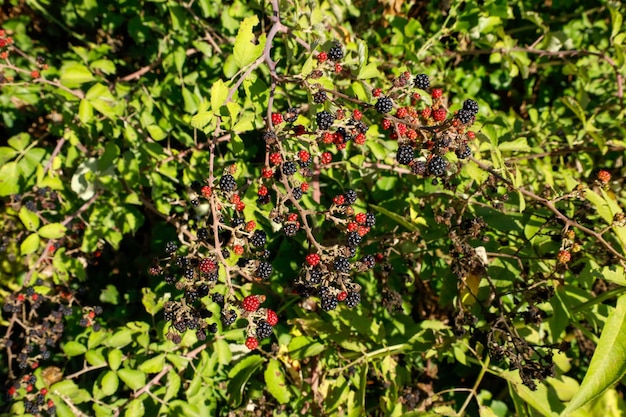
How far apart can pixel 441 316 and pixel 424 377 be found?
0.65 metres

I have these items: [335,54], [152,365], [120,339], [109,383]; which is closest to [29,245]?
[120,339]

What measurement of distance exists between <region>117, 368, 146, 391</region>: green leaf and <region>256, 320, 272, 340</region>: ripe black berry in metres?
1.23

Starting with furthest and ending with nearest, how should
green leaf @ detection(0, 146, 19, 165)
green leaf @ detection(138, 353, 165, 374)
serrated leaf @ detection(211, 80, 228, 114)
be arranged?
green leaf @ detection(0, 146, 19, 165) → green leaf @ detection(138, 353, 165, 374) → serrated leaf @ detection(211, 80, 228, 114)

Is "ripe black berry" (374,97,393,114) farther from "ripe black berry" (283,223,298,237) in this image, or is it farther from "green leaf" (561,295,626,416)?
"green leaf" (561,295,626,416)

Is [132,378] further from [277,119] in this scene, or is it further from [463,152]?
[463,152]

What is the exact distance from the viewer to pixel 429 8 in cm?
469

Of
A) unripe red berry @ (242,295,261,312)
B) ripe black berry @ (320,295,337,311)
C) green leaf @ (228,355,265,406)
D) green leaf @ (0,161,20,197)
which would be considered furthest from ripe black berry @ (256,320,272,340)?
green leaf @ (0,161,20,197)

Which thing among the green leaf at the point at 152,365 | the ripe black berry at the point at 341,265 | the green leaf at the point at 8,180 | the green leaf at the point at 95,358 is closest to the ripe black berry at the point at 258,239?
the ripe black berry at the point at 341,265

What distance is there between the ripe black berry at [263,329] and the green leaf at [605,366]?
145 cm

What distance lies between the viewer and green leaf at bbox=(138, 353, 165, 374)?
307 cm

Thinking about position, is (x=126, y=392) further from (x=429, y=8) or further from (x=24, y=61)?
(x=429, y=8)

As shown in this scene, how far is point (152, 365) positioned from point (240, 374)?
60cm

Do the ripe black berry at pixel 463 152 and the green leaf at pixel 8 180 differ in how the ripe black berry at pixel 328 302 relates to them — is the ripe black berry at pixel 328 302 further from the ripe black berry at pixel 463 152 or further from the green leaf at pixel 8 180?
the green leaf at pixel 8 180

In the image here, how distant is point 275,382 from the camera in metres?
3.23
